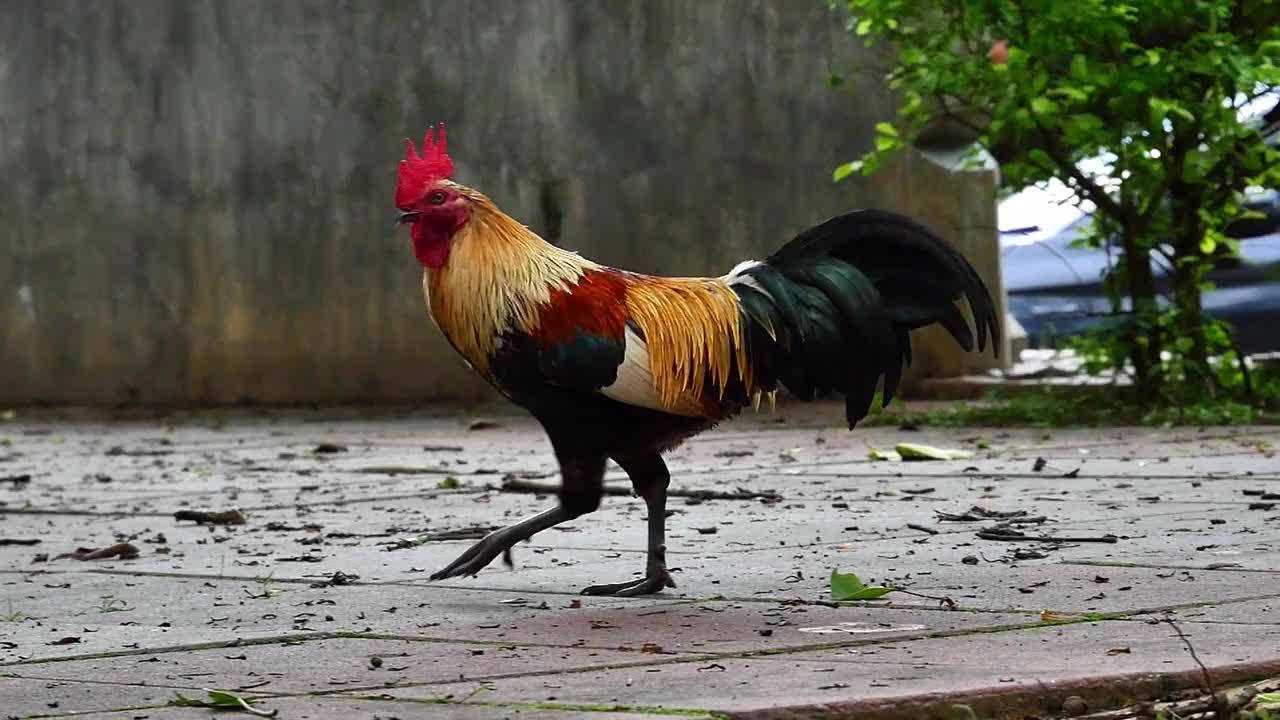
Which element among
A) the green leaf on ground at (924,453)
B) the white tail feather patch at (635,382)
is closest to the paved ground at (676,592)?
the green leaf on ground at (924,453)

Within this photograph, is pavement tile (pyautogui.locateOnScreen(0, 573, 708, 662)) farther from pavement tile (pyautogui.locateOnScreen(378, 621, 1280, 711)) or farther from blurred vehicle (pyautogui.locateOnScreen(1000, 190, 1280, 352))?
blurred vehicle (pyautogui.locateOnScreen(1000, 190, 1280, 352))

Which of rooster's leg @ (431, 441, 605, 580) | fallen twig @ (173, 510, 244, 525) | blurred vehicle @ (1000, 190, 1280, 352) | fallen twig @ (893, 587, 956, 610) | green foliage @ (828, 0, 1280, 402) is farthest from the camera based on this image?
blurred vehicle @ (1000, 190, 1280, 352)

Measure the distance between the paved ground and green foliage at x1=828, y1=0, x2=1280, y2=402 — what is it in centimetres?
148

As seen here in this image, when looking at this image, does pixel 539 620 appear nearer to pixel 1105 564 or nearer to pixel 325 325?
pixel 1105 564

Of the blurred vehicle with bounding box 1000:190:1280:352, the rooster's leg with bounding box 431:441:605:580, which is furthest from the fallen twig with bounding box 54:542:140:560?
the blurred vehicle with bounding box 1000:190:1280:352

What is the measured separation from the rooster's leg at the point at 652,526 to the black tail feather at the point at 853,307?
40 cm

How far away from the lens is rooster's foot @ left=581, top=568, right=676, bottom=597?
4.62 metres

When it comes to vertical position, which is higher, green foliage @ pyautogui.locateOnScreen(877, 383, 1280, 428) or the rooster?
the rooster

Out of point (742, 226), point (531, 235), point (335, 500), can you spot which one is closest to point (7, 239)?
point (742, 226)

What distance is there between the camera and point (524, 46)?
41.7ft

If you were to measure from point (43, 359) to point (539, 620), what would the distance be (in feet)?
32.7

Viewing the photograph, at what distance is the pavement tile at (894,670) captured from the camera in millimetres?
3223

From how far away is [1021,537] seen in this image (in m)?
5.39

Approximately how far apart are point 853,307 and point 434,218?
3.82ft
